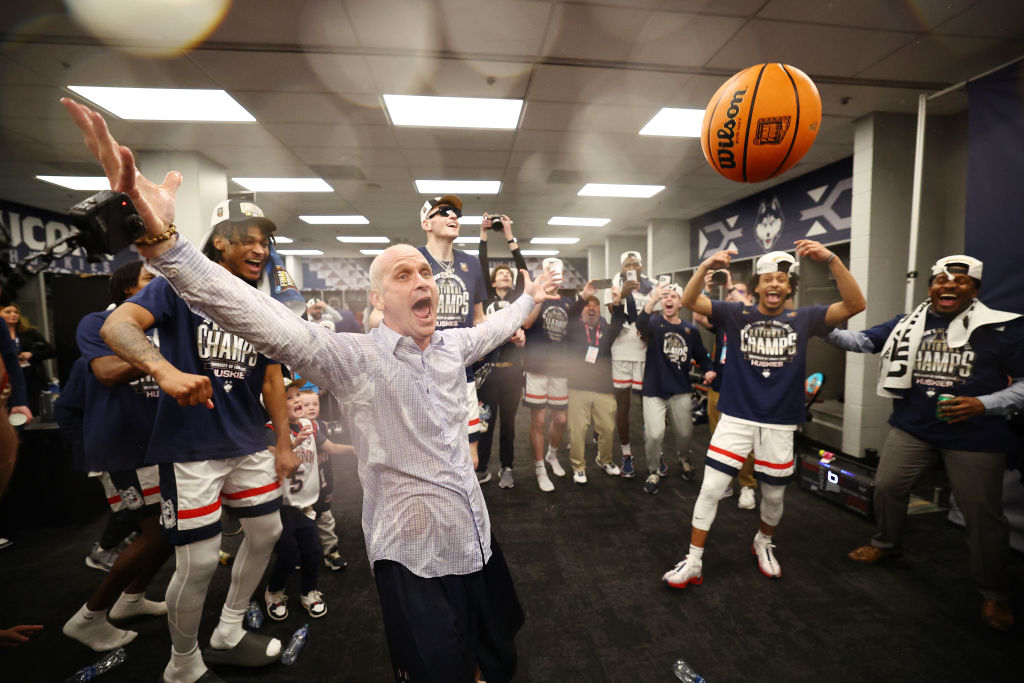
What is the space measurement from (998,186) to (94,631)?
21.0 ft

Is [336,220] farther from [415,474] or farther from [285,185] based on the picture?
[415,474]

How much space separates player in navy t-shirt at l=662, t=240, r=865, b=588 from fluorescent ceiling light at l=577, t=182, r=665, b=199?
5.20 m

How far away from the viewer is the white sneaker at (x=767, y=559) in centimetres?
271

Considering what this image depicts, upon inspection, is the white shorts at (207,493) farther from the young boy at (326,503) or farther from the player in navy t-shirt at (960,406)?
the player in navy t-shirt at (960,406)

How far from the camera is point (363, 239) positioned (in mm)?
12336

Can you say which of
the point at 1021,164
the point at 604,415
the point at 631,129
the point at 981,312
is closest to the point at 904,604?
the point at 981,312

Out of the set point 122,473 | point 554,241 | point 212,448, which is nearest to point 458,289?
point 212,448

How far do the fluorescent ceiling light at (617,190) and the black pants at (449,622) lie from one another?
6.93 m

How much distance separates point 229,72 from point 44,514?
3916 millimetres

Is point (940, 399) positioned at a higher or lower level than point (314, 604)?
higher

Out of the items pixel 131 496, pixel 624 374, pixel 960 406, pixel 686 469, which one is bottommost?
pixel 686 469

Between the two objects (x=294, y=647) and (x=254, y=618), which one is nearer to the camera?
(x=294, y=647)

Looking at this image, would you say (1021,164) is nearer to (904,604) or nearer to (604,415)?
(904,604)

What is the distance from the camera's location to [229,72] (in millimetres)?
3826
